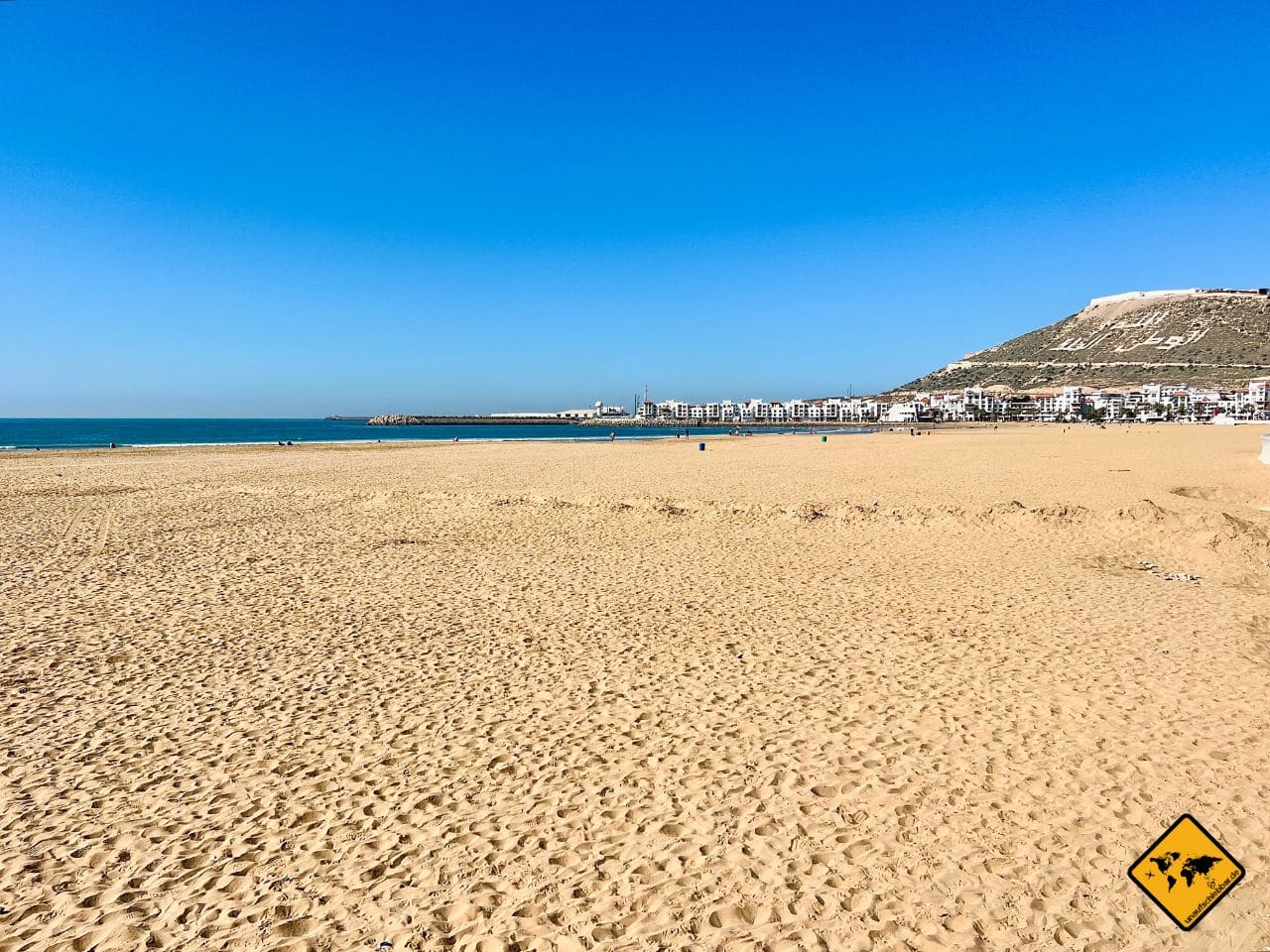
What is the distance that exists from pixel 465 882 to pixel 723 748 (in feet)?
8.17

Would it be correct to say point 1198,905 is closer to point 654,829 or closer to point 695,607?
point 654,829

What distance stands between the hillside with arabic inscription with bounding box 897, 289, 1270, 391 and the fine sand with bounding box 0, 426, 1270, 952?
135735 millimetres

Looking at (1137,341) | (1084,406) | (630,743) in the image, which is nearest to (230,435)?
(630,743)

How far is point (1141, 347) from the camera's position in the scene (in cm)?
14612

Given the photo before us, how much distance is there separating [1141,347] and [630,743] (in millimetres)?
180214

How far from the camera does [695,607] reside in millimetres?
10328

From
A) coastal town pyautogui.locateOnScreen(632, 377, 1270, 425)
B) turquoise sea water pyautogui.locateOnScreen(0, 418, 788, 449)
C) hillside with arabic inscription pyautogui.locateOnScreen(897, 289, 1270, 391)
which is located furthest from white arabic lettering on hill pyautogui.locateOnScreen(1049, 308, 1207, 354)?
turquoise sea water pyautogui.locateOnScreen(0, 418, 788, 449)

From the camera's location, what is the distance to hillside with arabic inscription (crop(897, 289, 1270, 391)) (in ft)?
413

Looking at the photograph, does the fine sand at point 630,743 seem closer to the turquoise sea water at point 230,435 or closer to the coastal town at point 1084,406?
the turquoise sea water at point 230,435

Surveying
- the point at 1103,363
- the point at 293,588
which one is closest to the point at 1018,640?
the point at 293,588

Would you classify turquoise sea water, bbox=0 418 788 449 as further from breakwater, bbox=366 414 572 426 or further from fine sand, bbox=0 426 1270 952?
fine sand, bbox=0 426 1270 952

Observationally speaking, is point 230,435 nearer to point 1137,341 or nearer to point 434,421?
point 434,421

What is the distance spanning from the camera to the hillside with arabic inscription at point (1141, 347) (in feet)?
413

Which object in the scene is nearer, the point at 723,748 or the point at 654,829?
the point at 654,829
